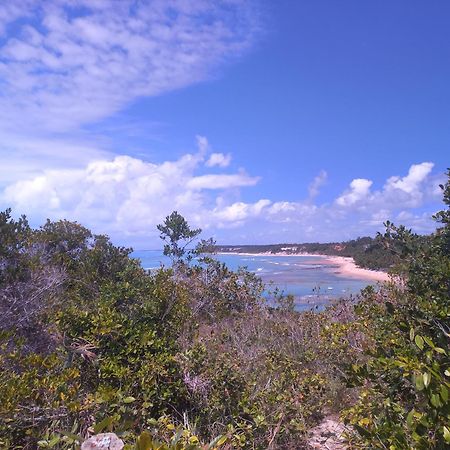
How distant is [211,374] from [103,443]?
3199 millimetres

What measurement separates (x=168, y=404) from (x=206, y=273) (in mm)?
8182

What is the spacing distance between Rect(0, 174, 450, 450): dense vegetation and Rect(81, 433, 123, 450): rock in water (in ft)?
0.24

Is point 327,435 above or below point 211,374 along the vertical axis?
below

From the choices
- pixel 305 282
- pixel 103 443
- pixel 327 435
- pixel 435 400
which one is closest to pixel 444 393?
pixel 435 400

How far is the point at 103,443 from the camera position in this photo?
7.54 ft

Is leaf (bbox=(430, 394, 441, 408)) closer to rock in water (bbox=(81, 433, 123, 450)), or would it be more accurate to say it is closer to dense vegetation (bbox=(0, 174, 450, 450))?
dense vegetation (bbox=(0, 174, 450, 450))

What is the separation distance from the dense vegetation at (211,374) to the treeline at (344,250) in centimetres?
982

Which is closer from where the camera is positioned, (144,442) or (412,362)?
(144,442)

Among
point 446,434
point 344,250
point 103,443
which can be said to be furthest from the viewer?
point 344,250

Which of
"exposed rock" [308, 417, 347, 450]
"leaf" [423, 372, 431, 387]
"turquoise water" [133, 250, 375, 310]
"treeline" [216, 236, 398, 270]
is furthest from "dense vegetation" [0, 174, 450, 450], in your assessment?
"treeline" [216, 236, 398, 270]

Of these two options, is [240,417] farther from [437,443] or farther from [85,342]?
[437,443]

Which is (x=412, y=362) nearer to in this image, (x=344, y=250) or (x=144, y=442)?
(x=144, y=442)

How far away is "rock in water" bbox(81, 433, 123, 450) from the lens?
2.28 m

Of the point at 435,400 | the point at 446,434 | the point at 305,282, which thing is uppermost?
the point at 435,400
